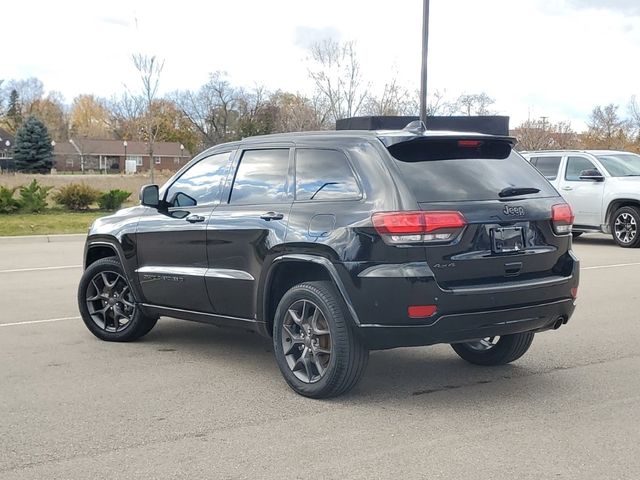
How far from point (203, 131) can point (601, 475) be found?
7595 cm

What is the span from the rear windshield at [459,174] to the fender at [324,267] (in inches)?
28.5

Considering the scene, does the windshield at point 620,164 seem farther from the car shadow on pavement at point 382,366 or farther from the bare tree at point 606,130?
the bare tree at point 606,130

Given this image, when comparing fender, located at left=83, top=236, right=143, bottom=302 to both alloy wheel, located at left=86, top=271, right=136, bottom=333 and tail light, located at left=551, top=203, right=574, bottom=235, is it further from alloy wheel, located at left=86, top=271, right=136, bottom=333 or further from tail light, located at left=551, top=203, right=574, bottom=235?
tail light, located at left=551, top=203, right=574, bottom=235

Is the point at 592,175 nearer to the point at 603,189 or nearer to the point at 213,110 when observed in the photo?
the point at 603,189

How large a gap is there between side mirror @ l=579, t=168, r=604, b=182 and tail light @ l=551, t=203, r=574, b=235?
37.2 ft

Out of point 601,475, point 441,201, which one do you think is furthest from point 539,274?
point 601,475

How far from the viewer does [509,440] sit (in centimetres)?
471

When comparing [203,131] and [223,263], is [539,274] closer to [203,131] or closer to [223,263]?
[223,263]

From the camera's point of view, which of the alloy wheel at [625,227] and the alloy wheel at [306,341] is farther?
the alloy wheel at [625,227]

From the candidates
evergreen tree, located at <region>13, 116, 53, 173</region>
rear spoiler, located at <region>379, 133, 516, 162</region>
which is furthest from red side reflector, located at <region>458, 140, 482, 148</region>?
evergreen tree, located at <region>13, 116, 53, 173</region>

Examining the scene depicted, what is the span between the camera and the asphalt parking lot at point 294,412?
4.34 metres

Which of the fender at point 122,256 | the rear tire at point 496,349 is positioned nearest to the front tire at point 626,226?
the rear tire at point 496,349

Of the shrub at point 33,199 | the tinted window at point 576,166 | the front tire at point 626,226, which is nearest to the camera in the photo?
the front tire at point 626,226

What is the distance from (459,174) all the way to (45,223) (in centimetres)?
1625
